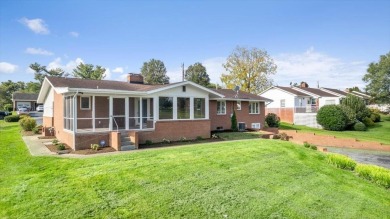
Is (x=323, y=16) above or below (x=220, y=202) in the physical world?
above

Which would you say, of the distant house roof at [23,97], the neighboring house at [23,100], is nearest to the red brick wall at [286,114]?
the neighboring house at [23,100]

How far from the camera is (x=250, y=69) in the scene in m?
48.6

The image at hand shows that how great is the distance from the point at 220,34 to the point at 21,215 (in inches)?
1009

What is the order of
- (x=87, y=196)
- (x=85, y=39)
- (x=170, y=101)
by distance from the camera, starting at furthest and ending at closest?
(x=85, y=39) < (x=170, y=101) < (x=87, y=196)

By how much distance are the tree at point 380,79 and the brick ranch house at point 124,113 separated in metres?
44.1

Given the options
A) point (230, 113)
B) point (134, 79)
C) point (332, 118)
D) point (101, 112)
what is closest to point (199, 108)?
point (101, 112)

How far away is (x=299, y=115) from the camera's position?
3662 centimetres

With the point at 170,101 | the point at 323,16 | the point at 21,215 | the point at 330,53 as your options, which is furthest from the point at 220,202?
the point at 330,53

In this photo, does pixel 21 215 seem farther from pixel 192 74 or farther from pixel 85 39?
pixel 192 74

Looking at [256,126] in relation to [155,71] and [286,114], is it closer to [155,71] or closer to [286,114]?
[286,114]

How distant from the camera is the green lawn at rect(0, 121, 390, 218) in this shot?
20.5 ft

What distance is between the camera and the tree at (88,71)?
6675 centimetres

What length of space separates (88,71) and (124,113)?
55.5 m

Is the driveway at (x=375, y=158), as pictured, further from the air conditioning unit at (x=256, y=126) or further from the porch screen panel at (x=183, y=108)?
the porch screen panel at (x=183, y=108)
